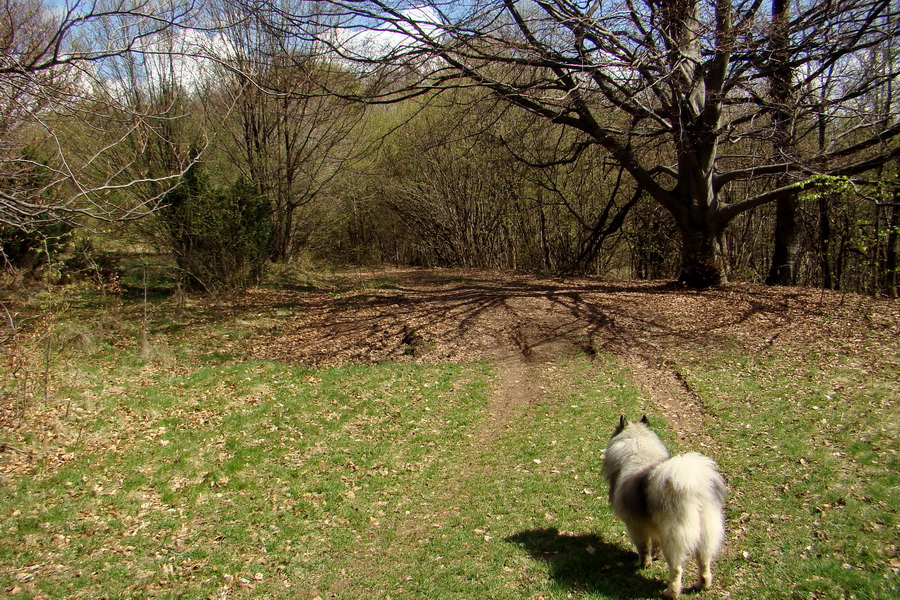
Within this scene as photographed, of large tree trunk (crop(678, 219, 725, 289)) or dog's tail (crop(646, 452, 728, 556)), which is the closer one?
dog's tail (crop(646, 452, 728, 556))

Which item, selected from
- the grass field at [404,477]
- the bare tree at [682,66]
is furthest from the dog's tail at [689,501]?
the bare tree at [682,66]

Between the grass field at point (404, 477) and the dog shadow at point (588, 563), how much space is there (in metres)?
0.02

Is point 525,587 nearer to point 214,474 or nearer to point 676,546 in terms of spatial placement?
point 676,546

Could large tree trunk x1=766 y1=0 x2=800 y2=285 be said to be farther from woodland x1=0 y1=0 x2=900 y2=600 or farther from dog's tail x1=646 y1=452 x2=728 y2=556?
dog's tail x1=646 y1=452 x2=728 y2=556

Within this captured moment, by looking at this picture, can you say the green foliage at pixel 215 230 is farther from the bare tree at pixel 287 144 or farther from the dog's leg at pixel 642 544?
the dog's leg at pixel 642 544

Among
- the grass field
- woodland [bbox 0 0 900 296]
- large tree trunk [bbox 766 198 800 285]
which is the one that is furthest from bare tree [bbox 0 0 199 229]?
large tree trunk [bbox 766 198 800 285]

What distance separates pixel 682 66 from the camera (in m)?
13.5

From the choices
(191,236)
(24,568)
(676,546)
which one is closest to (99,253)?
(191,236)

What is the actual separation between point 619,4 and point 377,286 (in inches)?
428

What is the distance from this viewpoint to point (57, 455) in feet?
22.3

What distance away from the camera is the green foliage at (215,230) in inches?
574

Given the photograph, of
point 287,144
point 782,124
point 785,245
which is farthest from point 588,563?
point 287,144

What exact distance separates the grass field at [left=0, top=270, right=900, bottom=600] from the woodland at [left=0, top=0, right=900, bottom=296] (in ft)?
9.30

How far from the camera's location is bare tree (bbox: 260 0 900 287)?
1194 cm
